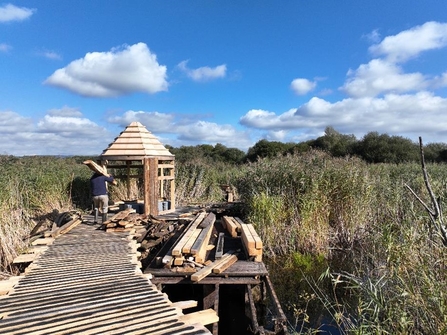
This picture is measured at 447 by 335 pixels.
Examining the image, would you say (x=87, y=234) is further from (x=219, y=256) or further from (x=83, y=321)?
(x=83, y=321)

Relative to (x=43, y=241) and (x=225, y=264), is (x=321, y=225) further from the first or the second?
(x=43, y=241)

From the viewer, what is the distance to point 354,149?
4006cm

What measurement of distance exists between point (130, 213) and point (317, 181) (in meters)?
5.37

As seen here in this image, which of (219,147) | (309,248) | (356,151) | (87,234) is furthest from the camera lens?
(219,147)

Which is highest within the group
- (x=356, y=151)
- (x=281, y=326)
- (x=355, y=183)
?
(x=356, y=151)

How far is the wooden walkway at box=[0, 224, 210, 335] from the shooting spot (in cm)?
389

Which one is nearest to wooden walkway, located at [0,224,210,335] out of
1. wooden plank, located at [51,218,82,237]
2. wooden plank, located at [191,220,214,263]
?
wooden plank, located at [191,220,214,263]

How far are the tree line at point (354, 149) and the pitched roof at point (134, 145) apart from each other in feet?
59.3

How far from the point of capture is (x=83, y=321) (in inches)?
157

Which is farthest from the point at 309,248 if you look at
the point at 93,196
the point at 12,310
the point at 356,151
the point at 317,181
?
the point at 356,151

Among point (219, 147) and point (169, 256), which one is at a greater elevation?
point (219, 147)

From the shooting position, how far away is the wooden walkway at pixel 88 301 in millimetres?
3893

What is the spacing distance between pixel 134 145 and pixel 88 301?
707cm

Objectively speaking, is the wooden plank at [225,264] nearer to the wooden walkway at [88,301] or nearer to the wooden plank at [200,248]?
the wooden plank at [200,248]
